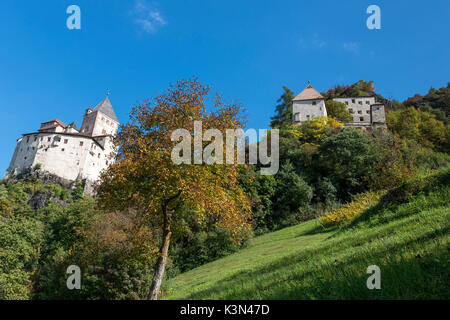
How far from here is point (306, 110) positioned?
255 ft

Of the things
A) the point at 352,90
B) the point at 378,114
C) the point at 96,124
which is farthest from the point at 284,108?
the point at 96,124

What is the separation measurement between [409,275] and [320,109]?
79.5m

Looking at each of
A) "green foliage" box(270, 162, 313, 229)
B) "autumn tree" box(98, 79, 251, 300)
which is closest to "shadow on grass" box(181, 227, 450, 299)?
"autumn tree" box(98, 79, 251, 300)

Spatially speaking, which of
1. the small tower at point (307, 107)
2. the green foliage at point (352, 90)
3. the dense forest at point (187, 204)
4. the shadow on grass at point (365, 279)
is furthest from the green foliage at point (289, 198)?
the green foliage at point (352, 90)

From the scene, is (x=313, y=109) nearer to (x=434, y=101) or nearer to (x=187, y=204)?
(x=434, y=101)

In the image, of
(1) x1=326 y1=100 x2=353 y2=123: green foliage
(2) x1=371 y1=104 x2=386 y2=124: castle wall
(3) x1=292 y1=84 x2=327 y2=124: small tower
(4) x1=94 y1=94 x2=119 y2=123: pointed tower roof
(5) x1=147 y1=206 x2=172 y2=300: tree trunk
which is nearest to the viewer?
(5) x1=147 y1=206 x2=172 y2=300: tree trunk

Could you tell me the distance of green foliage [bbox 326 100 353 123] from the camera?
82.3m

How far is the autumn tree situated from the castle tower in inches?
4282

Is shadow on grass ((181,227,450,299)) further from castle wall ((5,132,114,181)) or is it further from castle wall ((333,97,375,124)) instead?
castle wall ((333,97,375,124))

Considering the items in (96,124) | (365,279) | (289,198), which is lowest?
(365,279)

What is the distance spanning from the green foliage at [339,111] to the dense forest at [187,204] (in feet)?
2.28

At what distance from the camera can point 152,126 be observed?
45.0 ft

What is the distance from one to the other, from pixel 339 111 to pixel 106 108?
95.9 m
